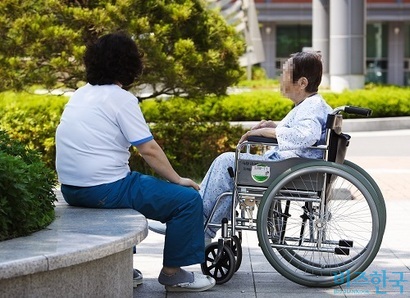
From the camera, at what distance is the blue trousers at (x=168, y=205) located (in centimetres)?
532

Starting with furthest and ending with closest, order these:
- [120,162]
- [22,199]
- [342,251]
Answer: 1. [342,251]
2. [120,162]
3. [22,199]

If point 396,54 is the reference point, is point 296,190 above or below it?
above

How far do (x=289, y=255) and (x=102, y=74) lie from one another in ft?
5.02

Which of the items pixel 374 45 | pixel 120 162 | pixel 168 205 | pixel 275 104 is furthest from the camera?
pixel 374 45

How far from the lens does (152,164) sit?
17.7 feet

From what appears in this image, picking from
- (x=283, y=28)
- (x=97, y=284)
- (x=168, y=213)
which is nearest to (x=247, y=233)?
(x=168, y=213)

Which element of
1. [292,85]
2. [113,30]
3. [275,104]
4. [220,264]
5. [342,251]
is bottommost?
[275,104]

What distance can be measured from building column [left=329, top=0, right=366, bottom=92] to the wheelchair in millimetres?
19304

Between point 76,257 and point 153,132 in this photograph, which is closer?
point 76,257

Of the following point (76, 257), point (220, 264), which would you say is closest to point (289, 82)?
point (220, 264)

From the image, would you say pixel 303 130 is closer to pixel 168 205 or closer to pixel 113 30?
pixel 168 205

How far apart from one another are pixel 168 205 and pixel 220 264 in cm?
68

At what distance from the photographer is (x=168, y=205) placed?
5.32 metres

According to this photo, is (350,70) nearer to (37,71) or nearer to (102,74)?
(37,71)
